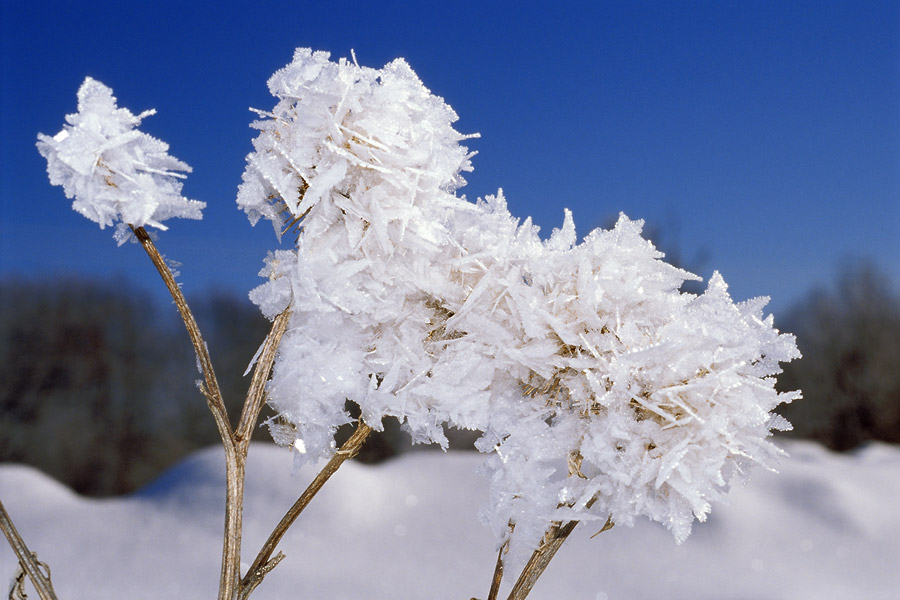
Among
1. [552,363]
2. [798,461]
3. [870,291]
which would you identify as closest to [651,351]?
[552,363]

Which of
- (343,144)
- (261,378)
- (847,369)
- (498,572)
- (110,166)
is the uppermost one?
(847,369)

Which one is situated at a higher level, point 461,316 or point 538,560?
point 461,316

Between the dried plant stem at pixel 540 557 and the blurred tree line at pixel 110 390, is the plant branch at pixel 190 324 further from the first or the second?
the blurred tree line at pixel 110 390

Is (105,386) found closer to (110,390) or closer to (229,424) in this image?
(110,390)

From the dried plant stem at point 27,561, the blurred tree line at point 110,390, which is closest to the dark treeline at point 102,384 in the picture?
the blurred tree line at point 110,390

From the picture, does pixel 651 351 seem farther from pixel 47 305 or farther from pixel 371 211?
pixel 47 305

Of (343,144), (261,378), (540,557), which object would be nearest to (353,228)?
Answer: (343,144)
